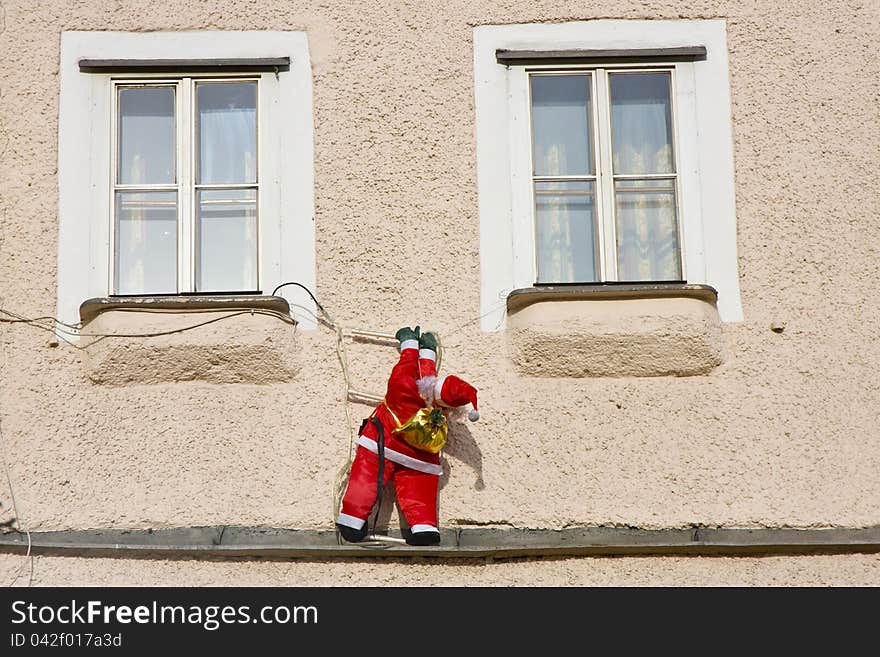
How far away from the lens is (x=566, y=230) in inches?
330

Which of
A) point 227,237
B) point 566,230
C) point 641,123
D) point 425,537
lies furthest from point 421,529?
point 641,123

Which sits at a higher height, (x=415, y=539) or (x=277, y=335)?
(x=277, y=335)

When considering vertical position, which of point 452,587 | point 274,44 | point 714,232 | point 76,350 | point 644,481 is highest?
point 274,44

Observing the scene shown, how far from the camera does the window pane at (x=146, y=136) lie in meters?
8.43

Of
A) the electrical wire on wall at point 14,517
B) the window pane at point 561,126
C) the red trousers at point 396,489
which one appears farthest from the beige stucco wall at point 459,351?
the window pane at point 561,126

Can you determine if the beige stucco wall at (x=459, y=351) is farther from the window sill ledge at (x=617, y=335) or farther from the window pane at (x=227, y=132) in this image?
the window pane at (x=227, y=132)

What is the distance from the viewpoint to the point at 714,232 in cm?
829

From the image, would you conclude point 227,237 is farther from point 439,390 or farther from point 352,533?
point 352,533

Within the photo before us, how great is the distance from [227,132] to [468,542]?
2625mm

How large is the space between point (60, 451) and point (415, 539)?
189 cm

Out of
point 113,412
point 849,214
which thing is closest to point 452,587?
point 113,412

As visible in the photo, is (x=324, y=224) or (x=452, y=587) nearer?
(x=452, y=587)

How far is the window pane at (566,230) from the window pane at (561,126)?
0.11 meters

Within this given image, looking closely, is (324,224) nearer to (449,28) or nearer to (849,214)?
(449,28)
